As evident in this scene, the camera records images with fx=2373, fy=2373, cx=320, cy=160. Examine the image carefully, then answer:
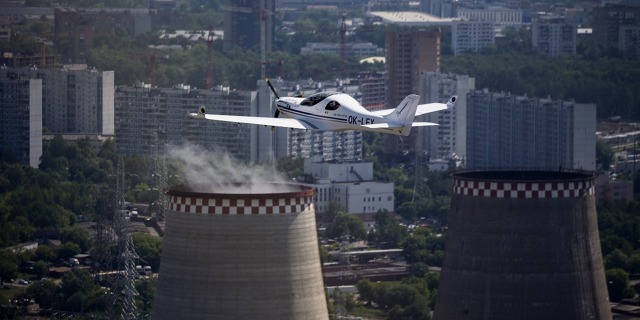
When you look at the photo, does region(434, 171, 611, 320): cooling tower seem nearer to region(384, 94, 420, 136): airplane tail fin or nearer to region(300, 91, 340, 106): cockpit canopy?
region(384, 94, 420, 136): airplane tail fin

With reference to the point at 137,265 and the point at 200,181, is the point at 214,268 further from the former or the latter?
the point at 137,265

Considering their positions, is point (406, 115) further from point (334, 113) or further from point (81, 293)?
point (81, 293)

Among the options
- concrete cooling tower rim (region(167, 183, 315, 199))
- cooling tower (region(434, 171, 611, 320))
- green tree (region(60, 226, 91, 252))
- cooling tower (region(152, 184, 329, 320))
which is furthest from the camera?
green tree (region(60, 226, 91, 252))

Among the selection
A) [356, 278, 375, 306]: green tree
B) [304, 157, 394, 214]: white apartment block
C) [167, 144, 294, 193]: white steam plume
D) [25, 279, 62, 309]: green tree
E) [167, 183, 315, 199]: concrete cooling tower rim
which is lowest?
[25, 279, 62, 309]: green tree

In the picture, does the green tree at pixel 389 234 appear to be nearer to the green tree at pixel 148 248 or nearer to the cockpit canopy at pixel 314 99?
the green tree at pixel 148 248

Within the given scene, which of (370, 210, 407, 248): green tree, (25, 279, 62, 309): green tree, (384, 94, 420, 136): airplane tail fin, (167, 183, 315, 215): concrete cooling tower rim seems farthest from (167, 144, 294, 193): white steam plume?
(370, 210, 407, 248): green tree

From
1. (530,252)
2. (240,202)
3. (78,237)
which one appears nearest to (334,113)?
(530,252)
